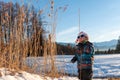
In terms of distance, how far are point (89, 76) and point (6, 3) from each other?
68.5 inches

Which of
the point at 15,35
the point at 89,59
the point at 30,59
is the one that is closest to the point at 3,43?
the point at 15,35

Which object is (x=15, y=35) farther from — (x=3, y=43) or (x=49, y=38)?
(x=49, y=38)

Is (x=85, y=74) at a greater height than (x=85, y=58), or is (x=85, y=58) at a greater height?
(x=85, y=58)

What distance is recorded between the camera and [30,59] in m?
5.50

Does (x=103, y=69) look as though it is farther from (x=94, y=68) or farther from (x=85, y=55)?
(x=85, y=55)

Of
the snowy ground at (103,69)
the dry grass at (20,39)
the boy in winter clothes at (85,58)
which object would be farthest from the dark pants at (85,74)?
the snowy ground at (103,69)

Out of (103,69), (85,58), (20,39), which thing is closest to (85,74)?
(85,58)

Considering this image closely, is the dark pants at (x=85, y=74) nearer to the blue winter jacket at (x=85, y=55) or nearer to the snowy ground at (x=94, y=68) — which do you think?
the blue winter jacket at (x=85, y=55)

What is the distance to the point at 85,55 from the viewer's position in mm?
5363

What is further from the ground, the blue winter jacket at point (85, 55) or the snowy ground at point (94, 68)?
the blue winter jacket at point (85, 55)

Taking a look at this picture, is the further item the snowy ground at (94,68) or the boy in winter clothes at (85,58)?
the snowy ground at (94,68)

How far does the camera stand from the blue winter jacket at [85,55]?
5348mm

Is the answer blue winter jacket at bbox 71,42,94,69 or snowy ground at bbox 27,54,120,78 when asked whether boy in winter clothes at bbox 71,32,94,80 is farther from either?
snowy ground at bbox 27,54,120,78

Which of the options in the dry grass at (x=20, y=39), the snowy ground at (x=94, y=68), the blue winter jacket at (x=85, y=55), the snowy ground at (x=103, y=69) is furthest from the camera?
the snowy ground at (x=103, y=69)
